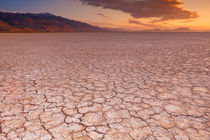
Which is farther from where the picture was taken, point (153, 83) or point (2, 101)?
point (153, 83)

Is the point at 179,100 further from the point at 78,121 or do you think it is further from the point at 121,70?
the point at 121,70

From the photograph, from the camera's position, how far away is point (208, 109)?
190 cm

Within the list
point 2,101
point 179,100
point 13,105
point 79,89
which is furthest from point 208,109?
point 2,101

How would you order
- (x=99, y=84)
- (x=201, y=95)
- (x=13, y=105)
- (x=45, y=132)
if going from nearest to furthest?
(x=45, y=132) < (x=13, y=105) < (x=201, y=95) < (x=99, y=84)

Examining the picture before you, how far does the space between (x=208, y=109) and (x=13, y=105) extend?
2.46 meters

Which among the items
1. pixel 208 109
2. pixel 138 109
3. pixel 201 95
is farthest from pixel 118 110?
pixel 201 95

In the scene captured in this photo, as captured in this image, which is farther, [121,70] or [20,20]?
[20,20]

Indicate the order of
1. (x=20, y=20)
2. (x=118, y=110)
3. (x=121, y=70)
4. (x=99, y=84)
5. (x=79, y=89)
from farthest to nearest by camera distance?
(x=20, y=20)
(x=121, y=70)
(x=99, y=84)
(x=79, y=89)
(x=118, y=110)

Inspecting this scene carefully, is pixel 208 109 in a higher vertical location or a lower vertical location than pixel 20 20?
lower

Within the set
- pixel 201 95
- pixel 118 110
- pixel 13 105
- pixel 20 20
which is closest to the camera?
pixel 118 110

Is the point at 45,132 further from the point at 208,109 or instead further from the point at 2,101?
the point at 208,109

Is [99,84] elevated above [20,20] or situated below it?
below

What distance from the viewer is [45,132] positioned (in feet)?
4.91

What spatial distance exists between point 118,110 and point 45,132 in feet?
2.77
